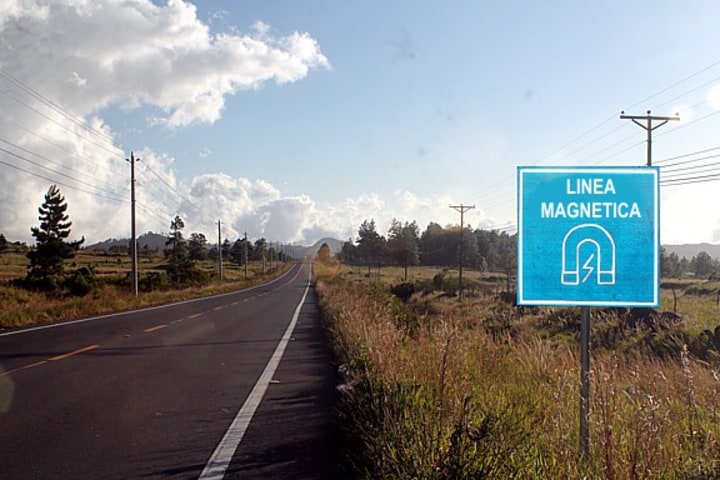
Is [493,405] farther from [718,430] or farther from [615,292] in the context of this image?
[615,292]

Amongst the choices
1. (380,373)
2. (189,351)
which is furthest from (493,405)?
(189,351)

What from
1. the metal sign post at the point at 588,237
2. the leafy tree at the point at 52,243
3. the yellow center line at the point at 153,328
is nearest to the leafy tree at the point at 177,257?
the leafy tree at the point at 52,243

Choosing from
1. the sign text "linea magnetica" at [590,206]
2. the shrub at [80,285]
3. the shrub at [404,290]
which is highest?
the sign text "linea magnetica" at [590,206]

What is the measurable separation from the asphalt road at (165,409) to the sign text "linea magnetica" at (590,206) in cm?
298

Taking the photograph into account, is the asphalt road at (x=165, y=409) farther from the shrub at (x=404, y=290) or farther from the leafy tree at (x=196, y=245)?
the leafy tree at (x=196, y=245)

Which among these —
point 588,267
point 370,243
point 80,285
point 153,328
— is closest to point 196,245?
point 370,243

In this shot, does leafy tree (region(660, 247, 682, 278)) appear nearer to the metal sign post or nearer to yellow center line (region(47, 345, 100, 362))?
yellow center line (region(47, 345, 100, 362))

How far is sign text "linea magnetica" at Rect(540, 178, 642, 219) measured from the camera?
4.27m

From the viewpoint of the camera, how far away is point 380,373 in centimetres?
800

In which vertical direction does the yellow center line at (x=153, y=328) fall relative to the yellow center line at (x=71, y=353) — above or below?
below

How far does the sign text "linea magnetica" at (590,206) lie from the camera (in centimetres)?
427

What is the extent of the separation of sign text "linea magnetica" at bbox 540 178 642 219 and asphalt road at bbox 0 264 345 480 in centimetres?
298

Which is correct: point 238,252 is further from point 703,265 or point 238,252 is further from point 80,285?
point 80,285

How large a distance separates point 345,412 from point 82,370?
592 centimetres
